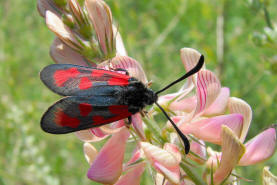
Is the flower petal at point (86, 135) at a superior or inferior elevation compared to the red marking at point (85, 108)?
inferior

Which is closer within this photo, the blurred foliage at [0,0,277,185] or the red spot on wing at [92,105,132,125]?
the red spot on wing at [92,105,132,125]

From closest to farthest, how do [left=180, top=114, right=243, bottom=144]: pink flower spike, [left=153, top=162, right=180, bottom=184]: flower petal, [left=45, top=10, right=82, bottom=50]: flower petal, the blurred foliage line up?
[left=153, top=162, right=180, bottom=184]: flower petal < [left=180, top=114, right=243, bottom=144]: pink flower spike < [left=45, top=10, right=82, bottom=50]: flower petal < the blurred foliage

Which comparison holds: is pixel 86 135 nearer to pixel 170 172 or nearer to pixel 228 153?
pixel 170 172

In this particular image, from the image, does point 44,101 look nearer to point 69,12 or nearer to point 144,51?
point 144,51

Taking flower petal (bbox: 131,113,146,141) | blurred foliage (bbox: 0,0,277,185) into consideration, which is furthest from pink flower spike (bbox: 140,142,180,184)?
blurred foliage (bbox: 0,0,277,185)

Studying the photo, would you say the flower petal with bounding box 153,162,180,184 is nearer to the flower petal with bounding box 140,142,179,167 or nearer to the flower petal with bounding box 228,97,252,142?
the flower petal with bounding box 140,142,179,167

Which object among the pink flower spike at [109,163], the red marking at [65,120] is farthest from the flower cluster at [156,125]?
the red marking at [65,120]

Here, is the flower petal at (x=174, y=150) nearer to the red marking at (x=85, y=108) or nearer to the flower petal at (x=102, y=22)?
the red marking at (x=85, y=108)
